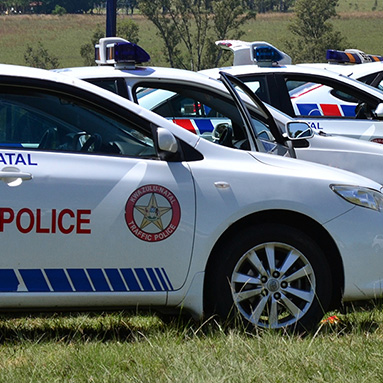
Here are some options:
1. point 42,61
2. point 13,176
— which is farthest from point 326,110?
point 42,61

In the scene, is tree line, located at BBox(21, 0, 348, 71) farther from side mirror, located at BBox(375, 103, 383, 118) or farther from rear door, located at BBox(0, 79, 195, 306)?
rear door, located at BBox(0, 79, 195, 306)

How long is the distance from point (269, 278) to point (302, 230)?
0.30 meters

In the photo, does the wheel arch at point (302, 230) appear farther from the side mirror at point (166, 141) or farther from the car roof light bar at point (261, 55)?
the car roof light bar at point (261, 55)

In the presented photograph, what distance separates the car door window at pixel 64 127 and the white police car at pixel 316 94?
3580mm

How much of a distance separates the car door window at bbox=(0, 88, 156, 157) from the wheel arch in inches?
21.7

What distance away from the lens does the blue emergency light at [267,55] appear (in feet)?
26.2

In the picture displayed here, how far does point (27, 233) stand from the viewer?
159 inches

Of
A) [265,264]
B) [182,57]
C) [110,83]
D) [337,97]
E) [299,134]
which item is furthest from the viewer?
[182,57]

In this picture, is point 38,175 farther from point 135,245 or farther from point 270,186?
point 270,186

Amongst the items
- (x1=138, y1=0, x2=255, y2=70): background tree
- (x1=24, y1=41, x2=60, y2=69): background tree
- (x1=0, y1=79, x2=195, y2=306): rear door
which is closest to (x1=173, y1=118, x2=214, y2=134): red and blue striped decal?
(x1=0, y1=79, x2=195, y2=306): rear door

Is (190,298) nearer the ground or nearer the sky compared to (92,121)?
nearer the ground

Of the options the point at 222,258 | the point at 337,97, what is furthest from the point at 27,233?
the point at 337,97

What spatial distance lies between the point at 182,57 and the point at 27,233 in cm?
4631

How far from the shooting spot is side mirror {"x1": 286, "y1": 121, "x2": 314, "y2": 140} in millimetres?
5844
